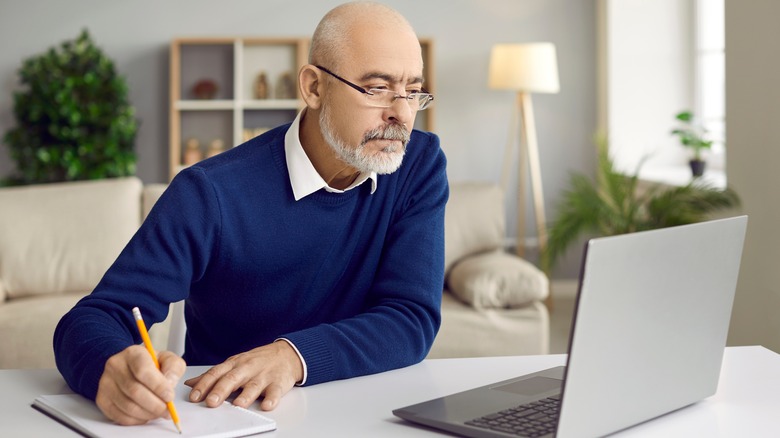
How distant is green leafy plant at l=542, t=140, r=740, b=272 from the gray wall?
1.47m

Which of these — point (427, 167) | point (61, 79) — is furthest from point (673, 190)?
point (61, 79)

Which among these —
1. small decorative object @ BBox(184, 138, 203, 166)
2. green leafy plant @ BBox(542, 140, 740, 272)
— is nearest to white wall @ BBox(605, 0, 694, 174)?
green leafy plant @ BBox(542, 140, 740, 272)

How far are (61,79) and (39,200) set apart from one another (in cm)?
180

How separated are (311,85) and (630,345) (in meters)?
0.89

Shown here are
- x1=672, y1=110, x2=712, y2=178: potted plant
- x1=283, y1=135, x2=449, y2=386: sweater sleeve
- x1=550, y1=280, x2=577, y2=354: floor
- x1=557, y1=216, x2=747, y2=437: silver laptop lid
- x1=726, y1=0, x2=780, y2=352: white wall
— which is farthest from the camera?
x1=672, y1=110, x2=712, y2=178: potted plant

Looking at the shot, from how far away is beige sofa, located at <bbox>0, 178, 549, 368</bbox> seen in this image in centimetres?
354

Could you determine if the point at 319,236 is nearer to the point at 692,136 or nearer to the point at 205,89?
the point at 692,136

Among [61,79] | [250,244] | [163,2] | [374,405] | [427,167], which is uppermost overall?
[163,2]

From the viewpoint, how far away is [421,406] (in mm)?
1176

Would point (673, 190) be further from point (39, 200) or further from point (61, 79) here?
Result: point (61, 79)

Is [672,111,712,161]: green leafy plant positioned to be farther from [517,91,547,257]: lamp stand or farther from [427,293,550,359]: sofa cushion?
[427,293,550,359]: sofa cushion

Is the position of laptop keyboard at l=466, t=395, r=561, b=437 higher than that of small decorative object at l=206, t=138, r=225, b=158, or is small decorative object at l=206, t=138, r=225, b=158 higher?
small decorative object at l=206, t=138, r=225, b=158

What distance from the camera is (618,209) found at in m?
4.40

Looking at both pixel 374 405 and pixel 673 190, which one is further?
pixel 673 190
